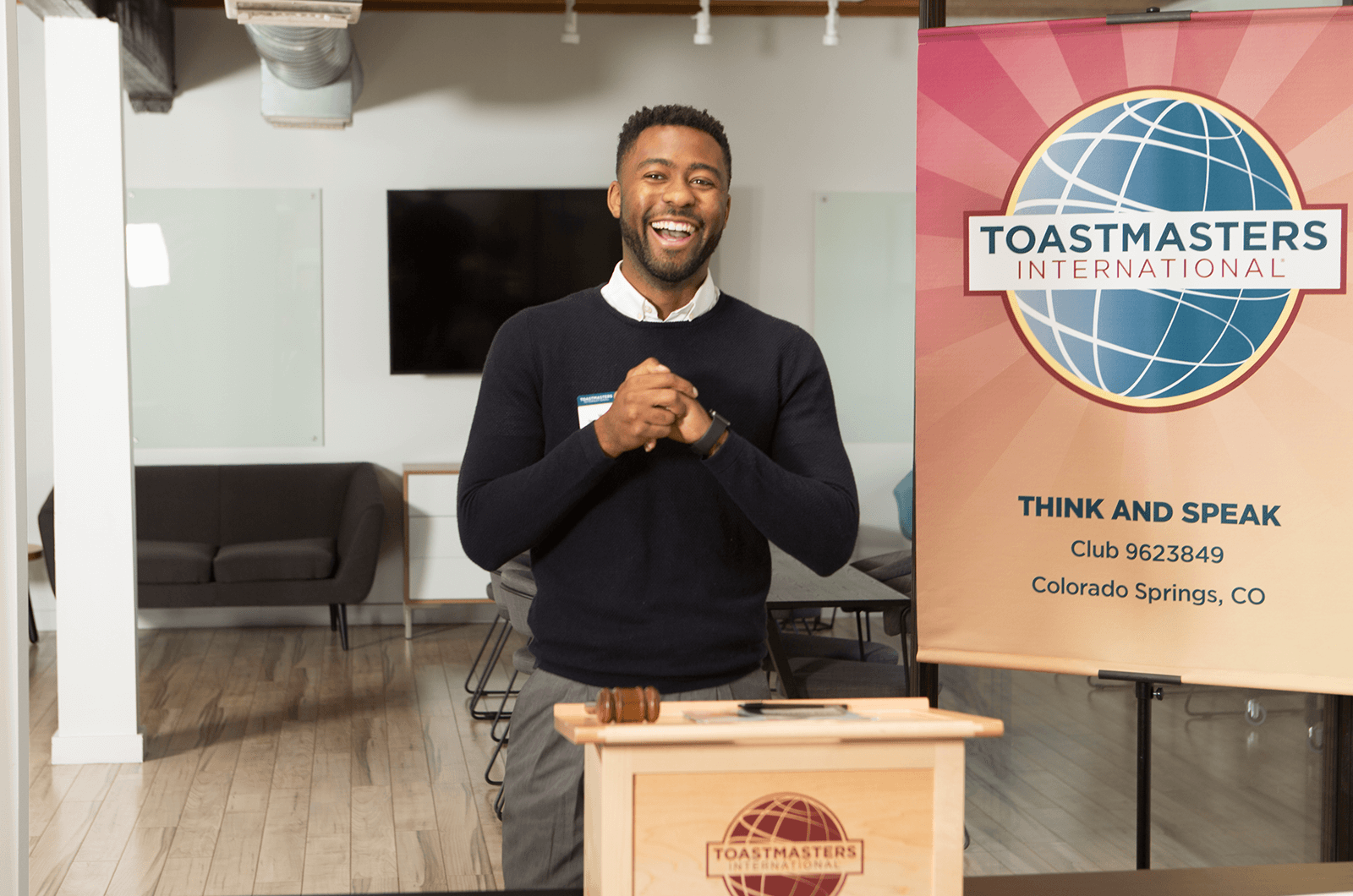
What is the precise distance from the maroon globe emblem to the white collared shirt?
771 mm

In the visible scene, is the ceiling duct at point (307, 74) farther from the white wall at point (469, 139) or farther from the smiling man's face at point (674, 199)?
the smiling man's face at point (674, 199)

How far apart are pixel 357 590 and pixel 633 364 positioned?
471cm

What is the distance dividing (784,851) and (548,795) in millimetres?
700

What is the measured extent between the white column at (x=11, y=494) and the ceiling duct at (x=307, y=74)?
3.10 meters

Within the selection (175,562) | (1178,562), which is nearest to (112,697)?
(175,562)

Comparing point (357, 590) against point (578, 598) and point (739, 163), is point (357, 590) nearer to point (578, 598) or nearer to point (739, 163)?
point (739, 163)

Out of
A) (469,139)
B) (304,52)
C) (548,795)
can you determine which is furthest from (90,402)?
(548,795)

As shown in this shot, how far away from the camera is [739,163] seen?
260 inches

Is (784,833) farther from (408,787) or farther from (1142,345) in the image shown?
(408,787)

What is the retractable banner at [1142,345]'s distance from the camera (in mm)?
1650

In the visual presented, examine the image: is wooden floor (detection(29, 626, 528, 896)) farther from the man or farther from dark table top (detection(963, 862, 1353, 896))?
dark table top (detection(963, 862, 1353, 896))

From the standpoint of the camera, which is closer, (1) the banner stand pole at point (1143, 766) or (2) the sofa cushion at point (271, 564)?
(1) the banner stand pole at point (1143, 766)

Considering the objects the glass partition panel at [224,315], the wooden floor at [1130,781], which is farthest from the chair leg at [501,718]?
the glass partition panel at [224,315]

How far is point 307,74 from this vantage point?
5387 millimetres
